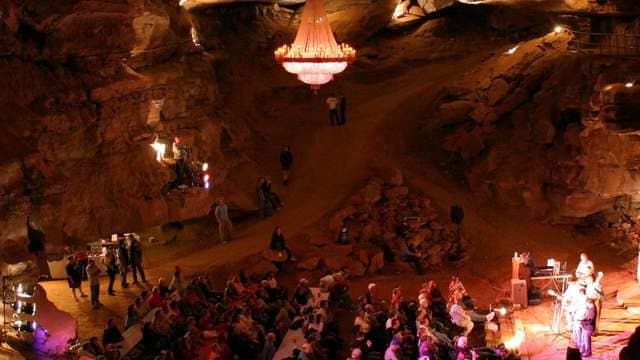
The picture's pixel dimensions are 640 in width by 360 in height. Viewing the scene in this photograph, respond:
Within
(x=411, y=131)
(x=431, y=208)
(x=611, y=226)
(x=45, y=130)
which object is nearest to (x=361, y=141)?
(x=411, y=131)

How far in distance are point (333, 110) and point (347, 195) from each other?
371 cm

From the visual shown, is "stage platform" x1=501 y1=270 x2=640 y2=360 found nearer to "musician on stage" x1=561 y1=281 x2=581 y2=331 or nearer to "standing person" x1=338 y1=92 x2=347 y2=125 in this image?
"musician on stage" x1=561 y1=281 x2=581 y2=331

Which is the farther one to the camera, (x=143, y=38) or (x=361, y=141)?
(x=361, y=141)

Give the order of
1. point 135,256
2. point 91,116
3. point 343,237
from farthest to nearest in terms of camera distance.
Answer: point 343,237 → point 91,116 → point 135,256

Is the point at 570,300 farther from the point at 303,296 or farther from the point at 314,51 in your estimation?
the point at 314,51

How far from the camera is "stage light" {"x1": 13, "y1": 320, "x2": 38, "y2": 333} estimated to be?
47.0 feet

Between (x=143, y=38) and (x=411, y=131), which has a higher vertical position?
(x=143, y=38)

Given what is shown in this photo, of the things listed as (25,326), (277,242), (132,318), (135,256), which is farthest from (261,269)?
(25,326)

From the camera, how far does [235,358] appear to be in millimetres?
12906

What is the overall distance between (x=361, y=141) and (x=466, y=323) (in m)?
8.96

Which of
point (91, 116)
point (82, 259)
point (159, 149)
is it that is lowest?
point (82, 259)

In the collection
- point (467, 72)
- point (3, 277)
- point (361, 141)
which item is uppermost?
point (467, 72)

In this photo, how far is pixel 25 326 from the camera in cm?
1441

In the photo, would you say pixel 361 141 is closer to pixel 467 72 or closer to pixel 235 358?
pixel 467 72
